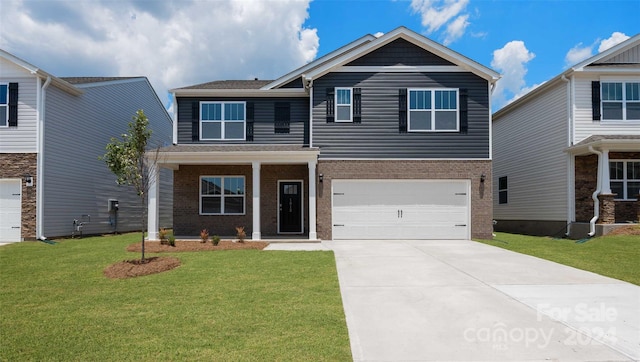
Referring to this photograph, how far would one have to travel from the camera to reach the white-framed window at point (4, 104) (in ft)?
50.4

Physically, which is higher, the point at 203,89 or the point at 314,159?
the point at 203,89

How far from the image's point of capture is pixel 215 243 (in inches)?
509

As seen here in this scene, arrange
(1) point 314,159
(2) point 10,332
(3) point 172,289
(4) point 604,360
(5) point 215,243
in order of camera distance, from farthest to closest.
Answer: (1) point 314,159
(5) point 215,243
(3) point 172,289
(2) point 10,332
(4) point 604,360

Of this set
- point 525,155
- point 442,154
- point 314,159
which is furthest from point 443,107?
point 525,155

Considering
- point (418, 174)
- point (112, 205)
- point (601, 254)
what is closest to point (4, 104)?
point (112, 205)

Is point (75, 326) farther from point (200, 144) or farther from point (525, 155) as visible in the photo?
point (525, 155)

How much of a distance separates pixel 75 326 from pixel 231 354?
2408mm

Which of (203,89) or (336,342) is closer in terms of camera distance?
(336,342)

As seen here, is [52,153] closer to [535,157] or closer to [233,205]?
[233,205]

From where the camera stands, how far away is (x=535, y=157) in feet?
61.8

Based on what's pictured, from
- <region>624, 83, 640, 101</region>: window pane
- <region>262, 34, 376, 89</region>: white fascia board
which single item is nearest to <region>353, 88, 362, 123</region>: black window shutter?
<region>262, 34, 376, 89</region>: white fascia board

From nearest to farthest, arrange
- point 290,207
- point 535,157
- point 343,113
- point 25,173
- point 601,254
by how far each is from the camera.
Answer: point 601,254 → point 25,173 → point 343,113 → point 290,207 → point 535,157

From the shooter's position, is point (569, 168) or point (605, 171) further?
point (569, 168)

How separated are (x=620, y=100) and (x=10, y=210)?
929 inches
